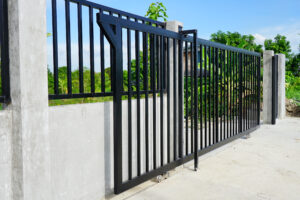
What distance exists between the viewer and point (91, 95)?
2.50 meters

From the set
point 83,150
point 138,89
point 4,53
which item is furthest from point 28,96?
point 138,89

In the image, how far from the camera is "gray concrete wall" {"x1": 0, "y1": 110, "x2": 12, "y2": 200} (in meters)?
1.68

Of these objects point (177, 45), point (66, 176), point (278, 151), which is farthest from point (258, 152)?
point (66, 176)

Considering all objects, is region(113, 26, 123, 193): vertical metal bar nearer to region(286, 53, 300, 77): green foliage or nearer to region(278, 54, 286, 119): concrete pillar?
region(278, 54, 286, 119): concrete pillar

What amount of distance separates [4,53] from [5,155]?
0.63m

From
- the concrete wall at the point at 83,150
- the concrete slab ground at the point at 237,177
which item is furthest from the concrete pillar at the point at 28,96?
the concrete slab ground at the point at 237,177

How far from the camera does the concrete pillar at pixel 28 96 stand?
164 centimetres

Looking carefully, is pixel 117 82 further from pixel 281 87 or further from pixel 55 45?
pixel 281 87

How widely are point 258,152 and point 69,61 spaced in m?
3.13

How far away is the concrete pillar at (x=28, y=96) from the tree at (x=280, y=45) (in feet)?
86.6

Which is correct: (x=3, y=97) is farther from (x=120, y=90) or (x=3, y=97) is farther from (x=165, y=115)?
(x=165, y=115)

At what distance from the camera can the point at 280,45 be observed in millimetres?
25719

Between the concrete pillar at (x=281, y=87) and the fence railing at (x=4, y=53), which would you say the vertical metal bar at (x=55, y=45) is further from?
the concrete pillar at (x=281, y=87)

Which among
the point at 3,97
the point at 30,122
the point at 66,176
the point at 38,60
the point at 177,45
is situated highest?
the point at 177,45
